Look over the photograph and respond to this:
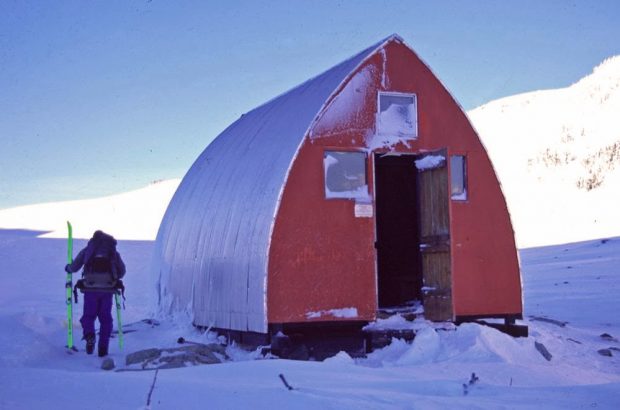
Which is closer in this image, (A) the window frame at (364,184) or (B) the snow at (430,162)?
(A) the window frame at (364,184)

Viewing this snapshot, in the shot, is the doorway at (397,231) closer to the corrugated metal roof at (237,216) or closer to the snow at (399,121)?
the snow at (399,121)

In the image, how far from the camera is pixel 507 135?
49125 mm

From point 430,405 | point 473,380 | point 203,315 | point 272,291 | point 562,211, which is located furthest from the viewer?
point 562,211

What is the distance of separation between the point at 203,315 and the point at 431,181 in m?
4.68

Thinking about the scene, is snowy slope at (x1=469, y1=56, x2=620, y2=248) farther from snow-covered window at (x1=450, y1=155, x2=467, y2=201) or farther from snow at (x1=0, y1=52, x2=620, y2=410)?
snow-covered window at (x1=450, y1=155, x2=467, y2=201)

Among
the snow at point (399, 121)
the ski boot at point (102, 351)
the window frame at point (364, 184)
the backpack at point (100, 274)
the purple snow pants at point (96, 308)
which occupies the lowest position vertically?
the ski boot at point (102, 351)

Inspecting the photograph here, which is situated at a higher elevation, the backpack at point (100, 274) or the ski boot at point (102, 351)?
the backpack at point (100, 274)

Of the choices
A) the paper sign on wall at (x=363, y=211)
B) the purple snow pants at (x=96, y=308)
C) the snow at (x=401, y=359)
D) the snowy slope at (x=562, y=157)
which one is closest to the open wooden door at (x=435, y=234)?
the snow at (x=401, y=359)

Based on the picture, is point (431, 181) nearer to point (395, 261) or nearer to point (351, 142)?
point (351, 142)

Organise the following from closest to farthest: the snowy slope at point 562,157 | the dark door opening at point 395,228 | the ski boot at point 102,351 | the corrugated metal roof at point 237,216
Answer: the ski boot at point 102,351 → the corrugated metal roof at point 237,216 → the dark door opening at point 395,228 → the snowy slope at point 562,157

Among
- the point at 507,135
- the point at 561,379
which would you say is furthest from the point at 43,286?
the point at 507,135

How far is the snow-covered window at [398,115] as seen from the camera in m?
13.3

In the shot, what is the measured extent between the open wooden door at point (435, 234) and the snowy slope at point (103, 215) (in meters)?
28.9

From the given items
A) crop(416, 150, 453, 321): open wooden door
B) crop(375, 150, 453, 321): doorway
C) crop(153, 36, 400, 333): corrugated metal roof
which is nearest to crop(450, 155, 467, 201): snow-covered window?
crop(416, 150, 453, 321): open wooden door
